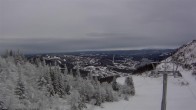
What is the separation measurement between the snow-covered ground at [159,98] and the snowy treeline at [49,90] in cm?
214

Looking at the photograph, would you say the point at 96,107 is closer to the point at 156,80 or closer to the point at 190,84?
the point at 190,84

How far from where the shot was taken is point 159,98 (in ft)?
157

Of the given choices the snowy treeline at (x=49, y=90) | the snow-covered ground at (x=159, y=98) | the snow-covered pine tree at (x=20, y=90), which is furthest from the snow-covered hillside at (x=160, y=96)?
the snow-covered pine tree at (x=20, y=90)

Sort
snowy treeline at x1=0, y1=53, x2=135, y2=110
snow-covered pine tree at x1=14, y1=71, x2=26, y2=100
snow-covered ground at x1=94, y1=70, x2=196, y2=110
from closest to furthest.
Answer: snowy treeline at x1=0, y1=53, x2=135, y2=110, snow-covered pine tree at x1=14, y1=71, x2=26, y2=100, snow-covered ground at x1=94, y1=70, x2=196, y2=110

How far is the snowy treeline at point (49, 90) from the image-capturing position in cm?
3723

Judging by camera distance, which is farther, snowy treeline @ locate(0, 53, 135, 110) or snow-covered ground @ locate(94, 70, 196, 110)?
snow-covered ground @ locate(94, 70, 196, 110)

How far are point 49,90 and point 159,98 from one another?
57.3ft

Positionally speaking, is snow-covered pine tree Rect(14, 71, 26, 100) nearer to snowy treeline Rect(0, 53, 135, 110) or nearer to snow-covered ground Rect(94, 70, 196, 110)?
snowy treeline Rect(0, 53, 135, 110)

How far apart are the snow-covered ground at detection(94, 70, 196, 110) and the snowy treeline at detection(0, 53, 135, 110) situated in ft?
7.03

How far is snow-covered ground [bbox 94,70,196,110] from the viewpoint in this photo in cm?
4072

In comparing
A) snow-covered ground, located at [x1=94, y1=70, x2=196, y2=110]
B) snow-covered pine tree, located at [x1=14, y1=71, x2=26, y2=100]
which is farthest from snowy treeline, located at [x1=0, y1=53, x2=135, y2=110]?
snow-covered ground, located at [x1=94, y1=70, x2=196, y2=110]

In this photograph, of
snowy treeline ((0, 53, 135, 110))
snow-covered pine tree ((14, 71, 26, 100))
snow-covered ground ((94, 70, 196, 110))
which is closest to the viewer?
snowy treeline ((0, 53, 135, 110))

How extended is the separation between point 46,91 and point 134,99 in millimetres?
14714

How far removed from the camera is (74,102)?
38562mm
